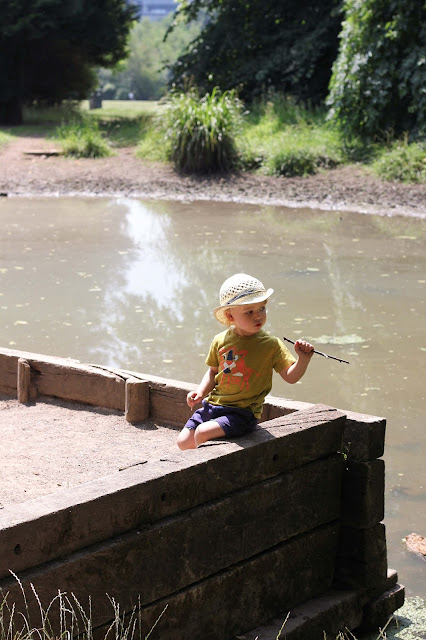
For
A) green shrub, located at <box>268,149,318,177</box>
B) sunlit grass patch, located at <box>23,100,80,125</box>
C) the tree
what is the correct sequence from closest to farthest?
green shrub, located at <box>268,149,318,177</box>, the tree, sunlit grass patch, located at <box>23,100,80,125</box>

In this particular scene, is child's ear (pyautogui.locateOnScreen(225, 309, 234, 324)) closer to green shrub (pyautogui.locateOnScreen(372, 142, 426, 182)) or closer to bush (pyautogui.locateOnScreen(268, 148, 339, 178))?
green shrub (pyautogui.locateOnScreen(372, 142, 426, 182))

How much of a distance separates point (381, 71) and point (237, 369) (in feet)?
58.8

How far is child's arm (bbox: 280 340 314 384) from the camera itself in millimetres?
4723

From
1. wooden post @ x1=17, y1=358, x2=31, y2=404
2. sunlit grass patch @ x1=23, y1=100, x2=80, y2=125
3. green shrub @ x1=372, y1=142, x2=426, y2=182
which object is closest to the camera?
wooden post @ x1=17, y1=358, x2=31, y2=404

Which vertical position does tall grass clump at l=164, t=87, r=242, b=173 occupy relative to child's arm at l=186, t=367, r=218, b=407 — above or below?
above

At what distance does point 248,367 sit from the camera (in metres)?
4.87

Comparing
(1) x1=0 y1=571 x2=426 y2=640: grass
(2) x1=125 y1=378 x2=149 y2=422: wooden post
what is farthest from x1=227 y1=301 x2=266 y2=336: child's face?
(1) x1=0 y1=571 x2=426 y2=640: grass

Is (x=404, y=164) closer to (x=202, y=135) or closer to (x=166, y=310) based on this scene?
(x=202, y=135)

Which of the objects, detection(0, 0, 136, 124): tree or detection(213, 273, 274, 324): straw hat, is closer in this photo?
detection(213, 273, 274, 324): straw hat

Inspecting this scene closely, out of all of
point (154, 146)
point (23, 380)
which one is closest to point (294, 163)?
point (154, 146)

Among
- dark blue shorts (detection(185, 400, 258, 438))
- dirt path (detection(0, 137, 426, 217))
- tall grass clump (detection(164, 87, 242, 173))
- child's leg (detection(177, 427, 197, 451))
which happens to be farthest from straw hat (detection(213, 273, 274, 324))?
tall grass clump (detection(164, 87, 242, 173))

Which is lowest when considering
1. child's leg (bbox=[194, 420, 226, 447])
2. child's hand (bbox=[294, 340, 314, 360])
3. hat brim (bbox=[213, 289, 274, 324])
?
child's leg (bbox=[194, 420, 226, 447])

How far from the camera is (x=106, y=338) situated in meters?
9.60

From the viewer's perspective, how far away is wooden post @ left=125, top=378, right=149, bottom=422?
5977 millimetres
